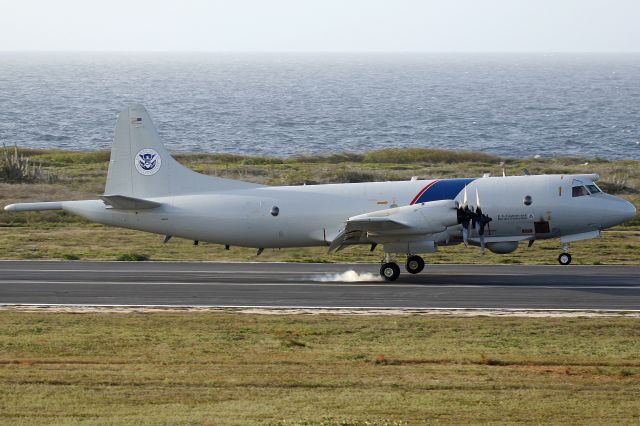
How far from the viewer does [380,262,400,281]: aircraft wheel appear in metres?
35.2

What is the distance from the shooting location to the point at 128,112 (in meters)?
36.7

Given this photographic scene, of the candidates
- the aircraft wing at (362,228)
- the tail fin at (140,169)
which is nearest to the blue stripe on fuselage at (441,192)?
the aircraft wing at (362,228)

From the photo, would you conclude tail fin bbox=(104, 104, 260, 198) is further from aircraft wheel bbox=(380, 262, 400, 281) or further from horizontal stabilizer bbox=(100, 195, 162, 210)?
aircraft wheel bbox=(380, 262, 400, 281)

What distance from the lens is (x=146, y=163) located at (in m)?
36.7

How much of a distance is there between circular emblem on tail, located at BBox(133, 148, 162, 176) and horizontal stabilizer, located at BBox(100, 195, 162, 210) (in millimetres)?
1396

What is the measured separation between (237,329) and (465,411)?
1025 centimetres

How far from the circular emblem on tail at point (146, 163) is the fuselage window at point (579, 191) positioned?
15.1 meters

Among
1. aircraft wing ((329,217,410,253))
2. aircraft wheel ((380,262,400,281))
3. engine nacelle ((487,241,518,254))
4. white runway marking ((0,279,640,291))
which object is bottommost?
white runway marking ((0,279,640,291))

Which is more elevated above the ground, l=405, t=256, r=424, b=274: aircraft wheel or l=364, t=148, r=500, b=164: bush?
l=364, t=148, r=500, b=164: bush

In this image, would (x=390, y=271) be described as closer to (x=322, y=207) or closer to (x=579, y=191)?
(x=322, y=207)

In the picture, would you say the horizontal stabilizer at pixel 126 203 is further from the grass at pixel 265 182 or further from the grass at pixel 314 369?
the grass at pixel 265 182

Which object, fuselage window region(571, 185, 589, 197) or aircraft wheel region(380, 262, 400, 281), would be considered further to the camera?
fuselage window region(571, 185, 589, 197)

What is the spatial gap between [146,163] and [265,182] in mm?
29505

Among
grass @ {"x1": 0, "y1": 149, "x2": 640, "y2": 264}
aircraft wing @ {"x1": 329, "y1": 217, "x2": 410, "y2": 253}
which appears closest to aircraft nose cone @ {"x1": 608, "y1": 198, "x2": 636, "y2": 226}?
grass @ {"x1": 0, "y1": 149, "x2": 640, "y2": 264}
